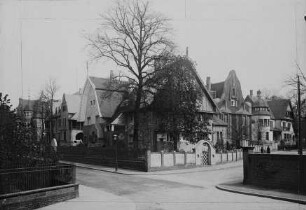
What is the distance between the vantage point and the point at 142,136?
39250mm

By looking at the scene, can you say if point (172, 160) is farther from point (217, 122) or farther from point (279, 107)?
point (279, 107)

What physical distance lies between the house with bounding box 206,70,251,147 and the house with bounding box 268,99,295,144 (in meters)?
10.7

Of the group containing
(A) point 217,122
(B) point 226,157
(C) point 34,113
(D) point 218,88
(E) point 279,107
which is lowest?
(B) point 226,157

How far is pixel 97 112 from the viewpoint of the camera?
48.6 meters

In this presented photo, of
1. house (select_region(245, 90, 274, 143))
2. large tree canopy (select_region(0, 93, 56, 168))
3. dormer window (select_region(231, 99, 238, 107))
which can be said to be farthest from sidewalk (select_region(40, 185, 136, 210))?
house (select_region(245, 90, 274, 143))

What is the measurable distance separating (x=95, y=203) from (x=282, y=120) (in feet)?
220

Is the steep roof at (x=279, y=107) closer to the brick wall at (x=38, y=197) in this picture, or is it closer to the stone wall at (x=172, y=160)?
the stone wall at (x=172, y=160)

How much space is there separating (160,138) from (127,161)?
11.0 meters

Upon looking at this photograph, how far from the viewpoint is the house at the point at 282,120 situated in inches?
2874

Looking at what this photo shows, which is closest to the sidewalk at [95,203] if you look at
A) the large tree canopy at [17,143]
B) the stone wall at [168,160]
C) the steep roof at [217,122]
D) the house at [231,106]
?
the large tree canopy at [17,143]

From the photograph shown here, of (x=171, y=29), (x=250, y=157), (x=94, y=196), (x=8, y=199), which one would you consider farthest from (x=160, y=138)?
(x=8, y=199)

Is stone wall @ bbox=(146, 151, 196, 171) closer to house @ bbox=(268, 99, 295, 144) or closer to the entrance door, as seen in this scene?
the entrance door

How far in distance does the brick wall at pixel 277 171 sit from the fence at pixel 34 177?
1008 cm

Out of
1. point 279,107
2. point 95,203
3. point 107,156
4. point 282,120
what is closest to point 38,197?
point 95,203
